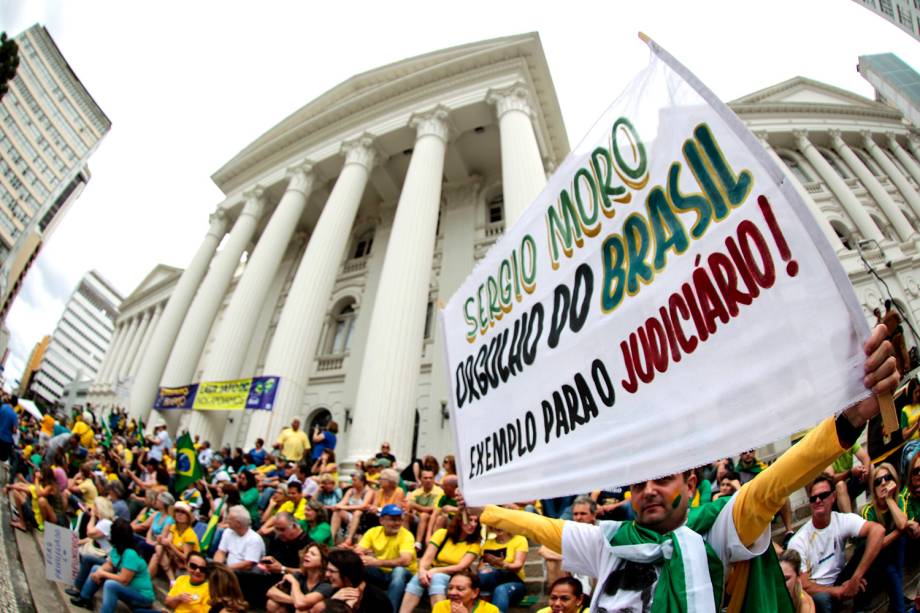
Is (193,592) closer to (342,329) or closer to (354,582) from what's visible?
(354,582)

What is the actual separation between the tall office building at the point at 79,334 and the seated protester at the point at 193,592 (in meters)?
122

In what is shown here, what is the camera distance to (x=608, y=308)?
1692mm

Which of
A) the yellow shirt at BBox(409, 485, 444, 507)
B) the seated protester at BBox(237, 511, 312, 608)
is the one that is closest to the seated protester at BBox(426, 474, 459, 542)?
the yellow shirt at BBox(409, 485, 444, 507)

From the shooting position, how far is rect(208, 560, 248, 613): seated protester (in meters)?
3.71

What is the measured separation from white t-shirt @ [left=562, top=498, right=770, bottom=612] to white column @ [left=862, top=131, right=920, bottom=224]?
2758 cm

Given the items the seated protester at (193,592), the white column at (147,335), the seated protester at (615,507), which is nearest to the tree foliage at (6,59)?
the seated protester at (193,592)

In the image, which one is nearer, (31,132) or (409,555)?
(409,555)

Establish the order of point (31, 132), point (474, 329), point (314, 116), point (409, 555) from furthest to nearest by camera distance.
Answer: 1. point (31, 132)
2. point (314, 116)
3. point (409, 555)
4. point (474, 329)

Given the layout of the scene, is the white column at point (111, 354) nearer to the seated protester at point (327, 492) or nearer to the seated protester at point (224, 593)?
the seated protester at point (327, 492)

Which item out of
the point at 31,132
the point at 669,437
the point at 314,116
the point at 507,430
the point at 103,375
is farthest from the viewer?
the point at 31,132

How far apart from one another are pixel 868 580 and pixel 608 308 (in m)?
3.27

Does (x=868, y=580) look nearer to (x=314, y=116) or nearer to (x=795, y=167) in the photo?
(x=314, y=116)

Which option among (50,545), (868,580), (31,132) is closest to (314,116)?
(50,545)

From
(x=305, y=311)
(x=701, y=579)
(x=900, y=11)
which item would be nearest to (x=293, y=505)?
(x=701, y=579)
